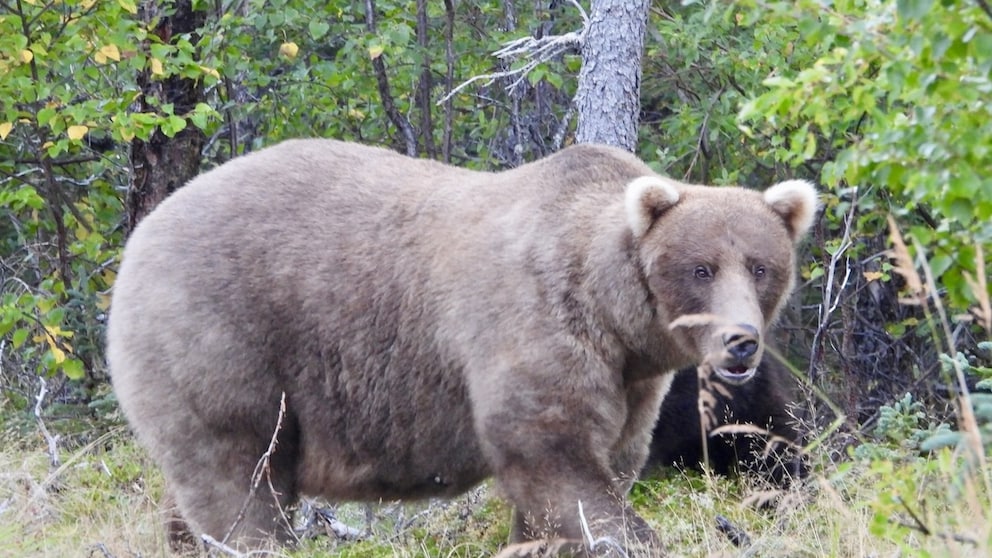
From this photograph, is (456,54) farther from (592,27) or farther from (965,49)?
(965,49)

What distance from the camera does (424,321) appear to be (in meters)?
6.27

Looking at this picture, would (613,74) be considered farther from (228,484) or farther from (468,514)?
(228,484)

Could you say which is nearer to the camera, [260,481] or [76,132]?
[260,481]

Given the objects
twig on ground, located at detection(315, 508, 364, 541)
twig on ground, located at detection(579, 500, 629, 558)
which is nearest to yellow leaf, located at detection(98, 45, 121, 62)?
twig on ground, located at detection(315, 508, 364, 541)

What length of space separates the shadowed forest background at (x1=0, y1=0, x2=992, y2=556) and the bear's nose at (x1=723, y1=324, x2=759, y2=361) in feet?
2.35

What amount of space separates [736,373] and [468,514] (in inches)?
91.4

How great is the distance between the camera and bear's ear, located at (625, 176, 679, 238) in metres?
5.72

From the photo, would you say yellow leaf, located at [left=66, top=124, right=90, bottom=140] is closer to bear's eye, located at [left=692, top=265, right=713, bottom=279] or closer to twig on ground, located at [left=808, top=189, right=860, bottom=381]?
bear's eye, located at [left=692, top=265, right=713, bottom=279]

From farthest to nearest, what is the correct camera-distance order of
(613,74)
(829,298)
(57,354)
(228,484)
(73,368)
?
1. (73,368)
2. (57,354)
3. (829,298)
4. (613,74)
5. (228,484)

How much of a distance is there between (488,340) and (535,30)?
204 inches

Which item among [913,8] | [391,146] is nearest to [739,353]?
[913,8]

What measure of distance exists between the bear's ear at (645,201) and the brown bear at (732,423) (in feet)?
8.20

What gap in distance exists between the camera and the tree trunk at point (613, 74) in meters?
7.92

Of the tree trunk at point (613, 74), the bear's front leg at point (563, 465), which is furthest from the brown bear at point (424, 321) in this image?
the tree trunk at point (613, 74)
